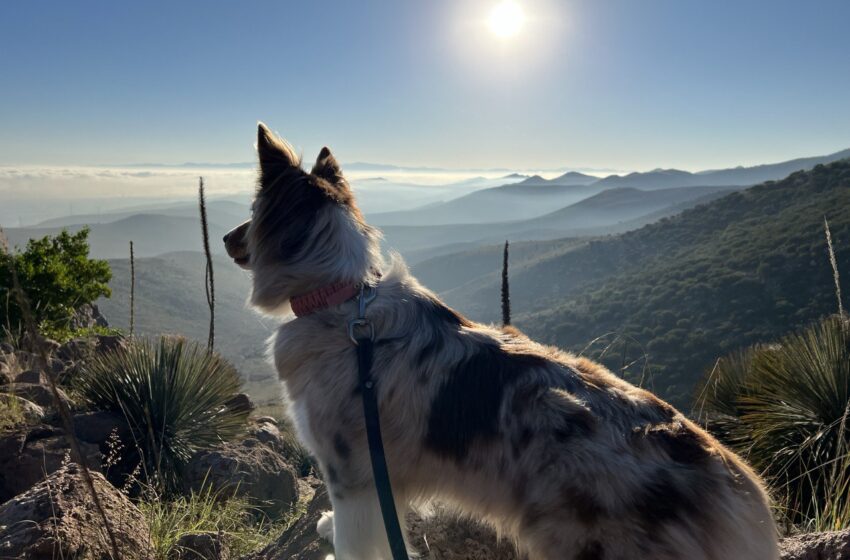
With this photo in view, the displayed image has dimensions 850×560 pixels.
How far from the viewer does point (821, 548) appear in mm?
2857

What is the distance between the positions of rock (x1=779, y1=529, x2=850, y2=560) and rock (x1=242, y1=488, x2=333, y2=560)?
101 inches

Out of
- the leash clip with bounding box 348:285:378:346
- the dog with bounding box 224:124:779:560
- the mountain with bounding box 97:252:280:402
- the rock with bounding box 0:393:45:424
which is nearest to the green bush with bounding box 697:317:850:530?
the dog with bounding box 224:124:779:560

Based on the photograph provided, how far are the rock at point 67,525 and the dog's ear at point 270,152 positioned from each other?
87.6 inches

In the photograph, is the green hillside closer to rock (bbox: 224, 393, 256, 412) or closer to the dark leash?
rock (bbox: 224, 393, 256, 412)

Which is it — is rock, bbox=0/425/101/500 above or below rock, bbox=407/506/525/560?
below

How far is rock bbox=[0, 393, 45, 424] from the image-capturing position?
6.63 metres

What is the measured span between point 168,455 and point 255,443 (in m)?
0.94

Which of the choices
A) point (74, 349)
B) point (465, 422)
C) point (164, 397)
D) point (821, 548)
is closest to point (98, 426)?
point (164, 397)

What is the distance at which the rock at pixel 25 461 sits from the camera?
17.5ft

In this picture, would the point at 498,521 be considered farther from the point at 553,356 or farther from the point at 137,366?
the point at 137,366

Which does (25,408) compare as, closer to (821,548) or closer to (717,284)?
(821,548)

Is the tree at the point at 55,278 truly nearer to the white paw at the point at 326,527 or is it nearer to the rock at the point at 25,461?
the rock at the point at 25,461

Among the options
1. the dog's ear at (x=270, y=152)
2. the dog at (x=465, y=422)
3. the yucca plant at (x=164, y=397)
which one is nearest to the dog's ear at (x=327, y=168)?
the dog at (x=465, y=422)

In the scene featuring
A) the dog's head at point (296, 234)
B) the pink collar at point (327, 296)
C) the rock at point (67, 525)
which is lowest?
the rock at point (67, 525)
